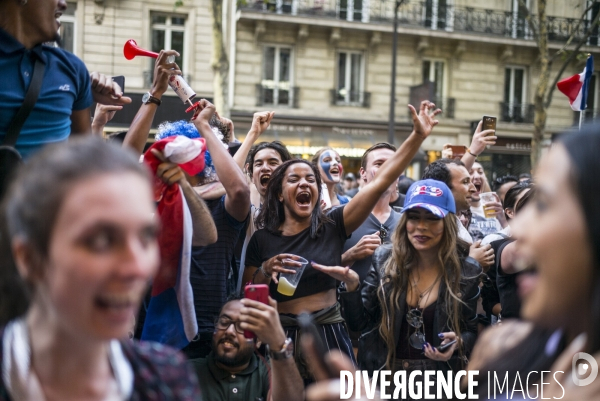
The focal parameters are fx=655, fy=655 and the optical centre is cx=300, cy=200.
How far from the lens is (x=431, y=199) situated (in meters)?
3.84

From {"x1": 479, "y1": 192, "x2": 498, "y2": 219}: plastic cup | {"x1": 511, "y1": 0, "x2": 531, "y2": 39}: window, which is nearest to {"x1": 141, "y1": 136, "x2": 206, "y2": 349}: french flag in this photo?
{"x1": 479, "y1": 192, "x2": 498, "y2": 219}: plastic cup

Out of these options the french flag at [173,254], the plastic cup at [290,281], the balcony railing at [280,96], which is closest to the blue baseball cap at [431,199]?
the plastic cup at [290,281]

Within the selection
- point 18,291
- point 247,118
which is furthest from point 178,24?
point 18,291

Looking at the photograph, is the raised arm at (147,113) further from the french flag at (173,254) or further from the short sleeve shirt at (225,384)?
the short sleeve shirt at (225,384)

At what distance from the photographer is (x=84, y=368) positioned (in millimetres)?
1404

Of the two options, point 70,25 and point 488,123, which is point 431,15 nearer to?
point 70,25

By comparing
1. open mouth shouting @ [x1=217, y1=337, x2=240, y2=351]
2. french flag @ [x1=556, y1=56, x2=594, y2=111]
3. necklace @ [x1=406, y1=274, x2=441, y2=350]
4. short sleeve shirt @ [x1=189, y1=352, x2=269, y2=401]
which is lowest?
short sleeve shirt @ [x1=189, y1=352, x2=269, y2=401]

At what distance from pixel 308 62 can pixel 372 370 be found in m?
18.0

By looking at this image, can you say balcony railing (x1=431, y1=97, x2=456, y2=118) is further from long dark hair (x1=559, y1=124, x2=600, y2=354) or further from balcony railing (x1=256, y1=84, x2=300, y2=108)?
long dark hair (x1=559, y1=124, x2=600, y2=354)

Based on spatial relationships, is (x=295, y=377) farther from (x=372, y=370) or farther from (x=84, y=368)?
(x=84, y=368)

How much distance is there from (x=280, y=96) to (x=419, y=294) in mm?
17437

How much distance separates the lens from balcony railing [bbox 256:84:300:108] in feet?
67.3

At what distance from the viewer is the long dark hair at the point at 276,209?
157 inches

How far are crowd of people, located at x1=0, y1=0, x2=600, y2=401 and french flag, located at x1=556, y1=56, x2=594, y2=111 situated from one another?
72.2 inches
